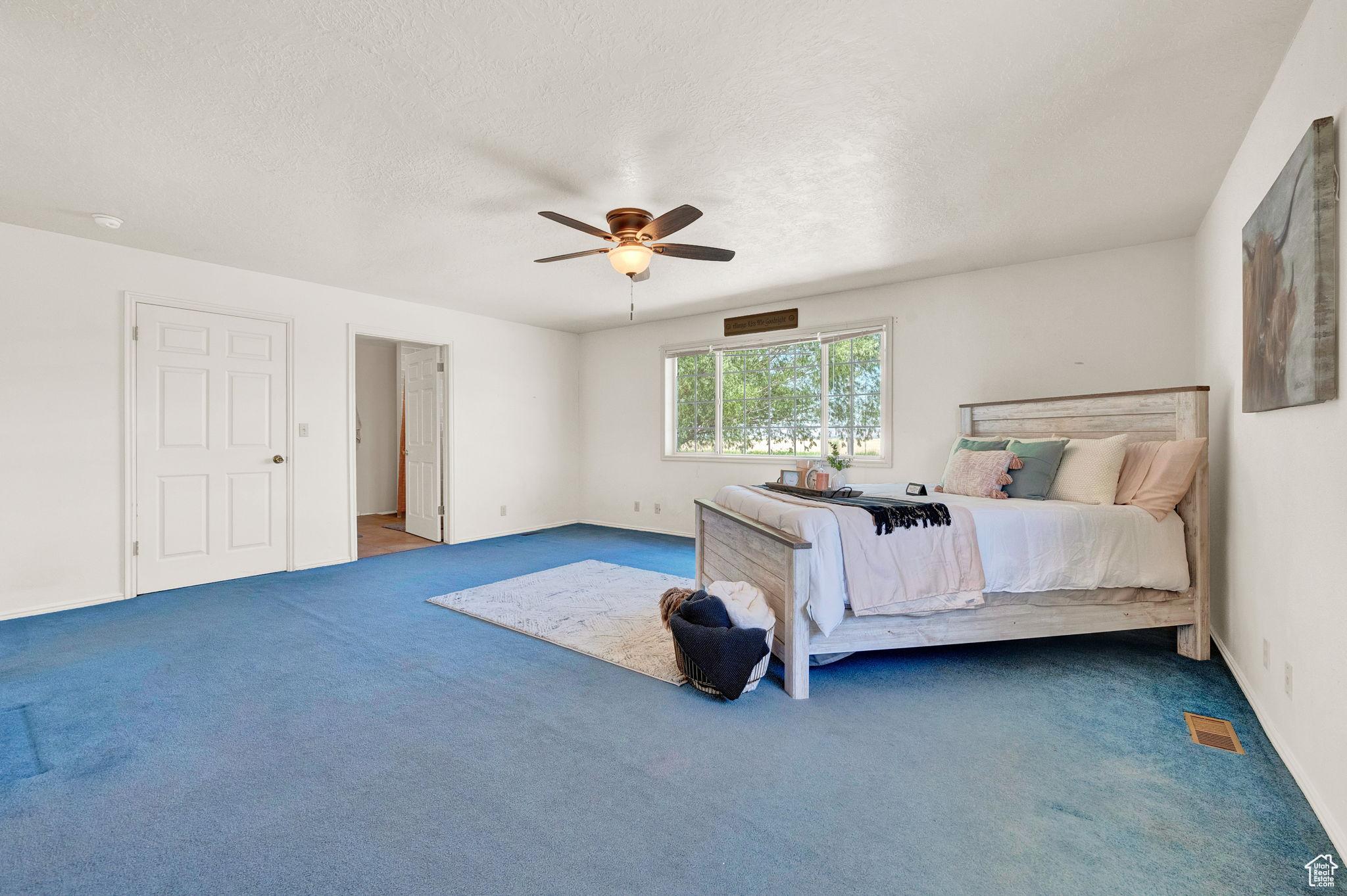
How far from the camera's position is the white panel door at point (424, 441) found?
20.1ft

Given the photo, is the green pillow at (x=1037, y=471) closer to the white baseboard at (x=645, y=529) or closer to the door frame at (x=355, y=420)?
the white baseboard at (x=645, y=529)

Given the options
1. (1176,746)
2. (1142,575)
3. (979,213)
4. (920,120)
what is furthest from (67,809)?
(979,213)

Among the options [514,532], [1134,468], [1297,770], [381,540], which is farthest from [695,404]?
[1297,770]

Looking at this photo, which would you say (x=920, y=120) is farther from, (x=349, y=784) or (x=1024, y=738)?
(x=349, y=784)

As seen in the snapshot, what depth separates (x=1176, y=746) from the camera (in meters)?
2.08

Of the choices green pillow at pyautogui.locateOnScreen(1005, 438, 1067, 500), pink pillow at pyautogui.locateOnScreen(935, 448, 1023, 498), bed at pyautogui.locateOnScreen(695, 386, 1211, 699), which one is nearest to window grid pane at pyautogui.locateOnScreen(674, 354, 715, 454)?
pink pillow at pyautogui.locateOnScreen(935, 448, 1023, 498)

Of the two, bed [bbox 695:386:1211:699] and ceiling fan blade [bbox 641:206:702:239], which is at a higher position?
ceiling fan blade [bbox 641:206:702:239]

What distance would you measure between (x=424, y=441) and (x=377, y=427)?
2.00 meters

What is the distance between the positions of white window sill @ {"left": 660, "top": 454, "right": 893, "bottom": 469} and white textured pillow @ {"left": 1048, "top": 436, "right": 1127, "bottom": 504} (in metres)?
1.75

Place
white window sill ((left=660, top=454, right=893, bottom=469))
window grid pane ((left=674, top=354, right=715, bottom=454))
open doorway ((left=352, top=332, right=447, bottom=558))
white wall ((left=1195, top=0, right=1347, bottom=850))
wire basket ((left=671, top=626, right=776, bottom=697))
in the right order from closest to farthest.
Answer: white wall ((left=1195, top=0, right=1347, bottom=850)) → wire basket ((left=671, top=626, right=776, bottom=697)) → white window sill ((left=660, top=454, right=893, bottom=469)) → open doorway ((left=352, top=332, right=447, bottom=558)) → window grid pane ((left=674, top=354, right=715, bottom=454))

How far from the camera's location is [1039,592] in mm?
2797

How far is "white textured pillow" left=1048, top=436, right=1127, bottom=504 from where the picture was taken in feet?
10.3

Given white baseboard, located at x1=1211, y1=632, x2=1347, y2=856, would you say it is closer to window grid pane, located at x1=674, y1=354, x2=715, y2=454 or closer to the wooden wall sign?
the wooden wall sign

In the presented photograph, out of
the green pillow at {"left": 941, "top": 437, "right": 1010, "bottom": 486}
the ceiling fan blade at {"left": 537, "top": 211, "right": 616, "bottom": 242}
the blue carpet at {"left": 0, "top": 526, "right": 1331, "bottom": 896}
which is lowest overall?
the blue carpet at {"left": 0, "top": 526, "right": 1331, "bottom": 896}
